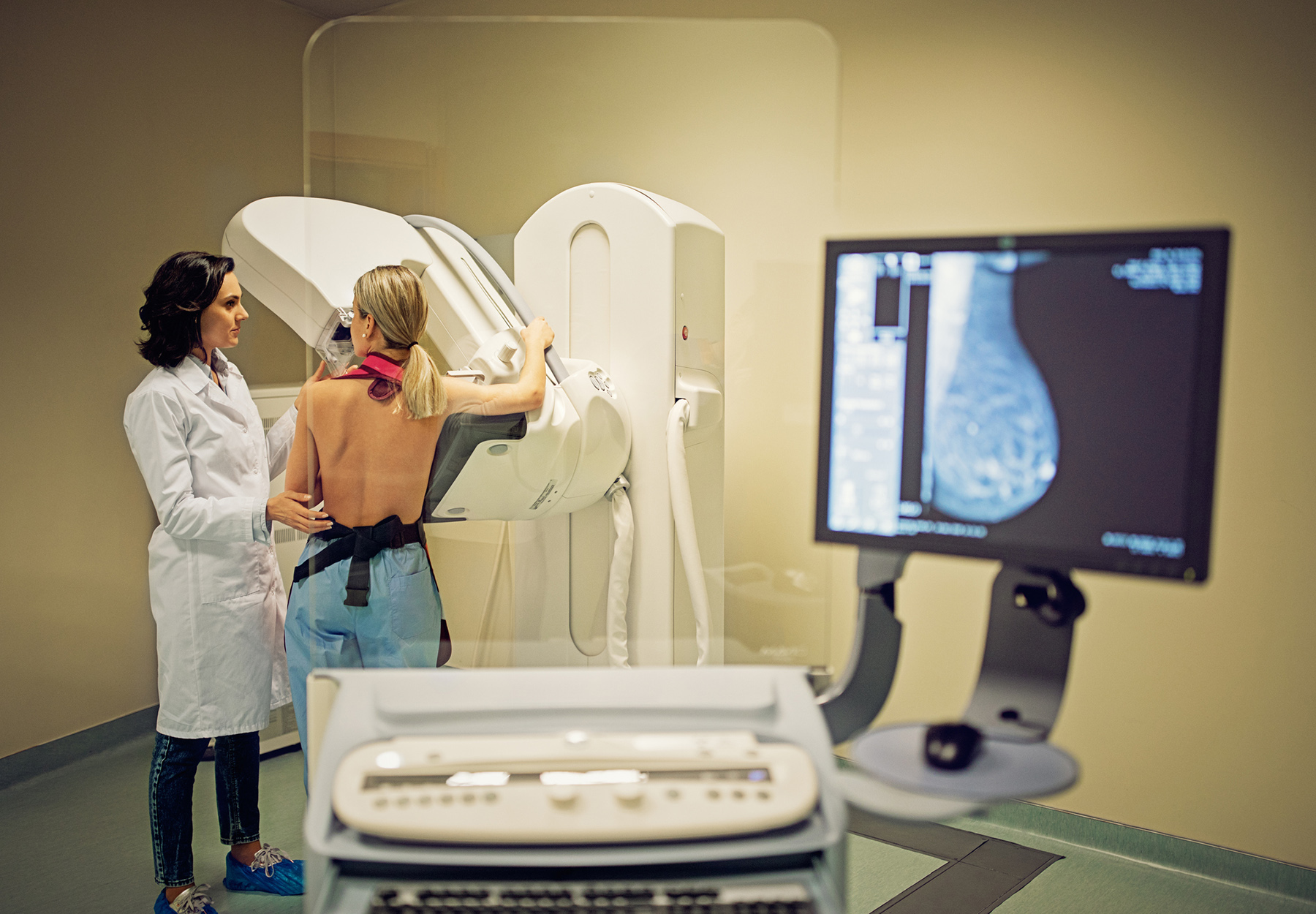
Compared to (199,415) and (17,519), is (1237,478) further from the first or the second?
(17,519)

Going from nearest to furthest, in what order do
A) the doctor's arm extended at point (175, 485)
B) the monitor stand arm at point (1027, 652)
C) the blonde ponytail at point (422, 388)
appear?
the monitor stand arm at point (1027, 652)
the blonde ponytail at point (422, 388)
the doctor's arm extended at point (175, 485)

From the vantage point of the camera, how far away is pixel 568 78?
1.36 meters

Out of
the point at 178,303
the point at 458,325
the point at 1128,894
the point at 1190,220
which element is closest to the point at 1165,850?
the point at 1128,894

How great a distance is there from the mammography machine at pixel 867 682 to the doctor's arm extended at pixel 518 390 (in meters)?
0.36

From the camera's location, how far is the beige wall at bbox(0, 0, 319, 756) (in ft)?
8.82

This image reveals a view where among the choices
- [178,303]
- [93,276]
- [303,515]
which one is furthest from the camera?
[93,276]

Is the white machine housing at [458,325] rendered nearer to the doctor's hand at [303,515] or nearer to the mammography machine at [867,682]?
the doctor's hand at [303,515]

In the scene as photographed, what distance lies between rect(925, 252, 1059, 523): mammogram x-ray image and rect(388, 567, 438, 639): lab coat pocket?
69cm

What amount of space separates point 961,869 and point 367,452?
1843mm

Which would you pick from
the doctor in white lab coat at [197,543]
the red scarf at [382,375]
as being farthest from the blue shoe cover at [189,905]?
the red scarf at [382,375]

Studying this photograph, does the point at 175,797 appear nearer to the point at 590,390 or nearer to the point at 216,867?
the point at 216,867

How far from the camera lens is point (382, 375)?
1248mm

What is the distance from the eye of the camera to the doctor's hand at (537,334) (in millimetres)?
1376

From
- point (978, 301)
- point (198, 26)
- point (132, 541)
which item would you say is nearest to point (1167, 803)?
point (978, 301)
